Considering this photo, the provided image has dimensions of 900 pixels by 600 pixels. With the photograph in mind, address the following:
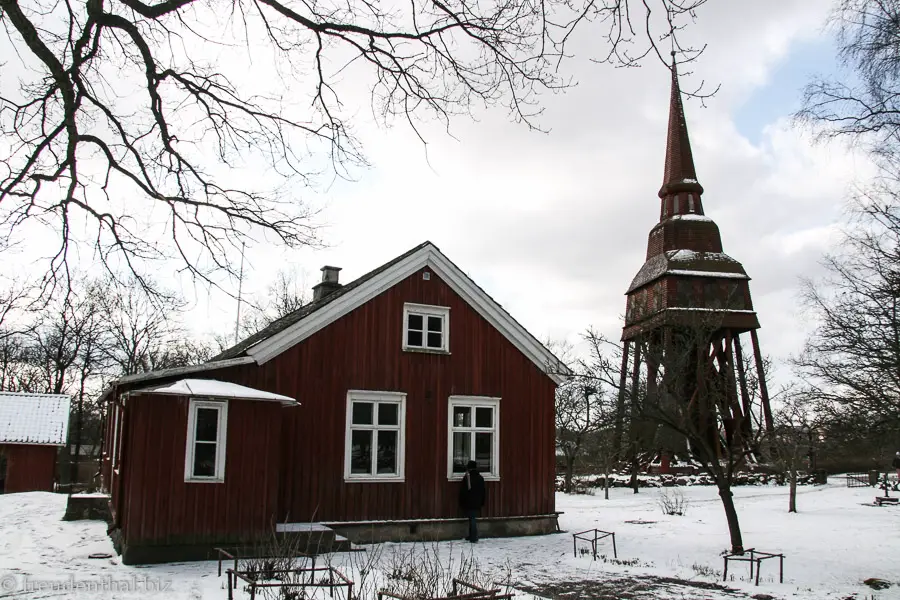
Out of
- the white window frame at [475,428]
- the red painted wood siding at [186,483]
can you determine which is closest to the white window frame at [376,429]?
the white window frame at [475,428]

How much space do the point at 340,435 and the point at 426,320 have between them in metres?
3.36

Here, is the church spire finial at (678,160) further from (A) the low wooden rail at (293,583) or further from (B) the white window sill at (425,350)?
(A) the low wooden rail at (293,583)

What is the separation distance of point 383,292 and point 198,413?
16.7 ft

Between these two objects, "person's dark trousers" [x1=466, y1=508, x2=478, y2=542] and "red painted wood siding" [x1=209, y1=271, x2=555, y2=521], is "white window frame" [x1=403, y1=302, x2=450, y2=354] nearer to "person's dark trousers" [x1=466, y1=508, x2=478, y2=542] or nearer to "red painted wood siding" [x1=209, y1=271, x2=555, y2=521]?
"red painted wood siding" [x1=209, y1=271, x2=555, y2=521]

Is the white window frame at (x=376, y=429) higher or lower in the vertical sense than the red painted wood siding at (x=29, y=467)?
higher

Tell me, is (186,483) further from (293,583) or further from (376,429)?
(293,583)

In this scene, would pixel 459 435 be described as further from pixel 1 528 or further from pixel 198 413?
pixel 1 528

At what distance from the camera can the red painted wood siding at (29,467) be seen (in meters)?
32.9

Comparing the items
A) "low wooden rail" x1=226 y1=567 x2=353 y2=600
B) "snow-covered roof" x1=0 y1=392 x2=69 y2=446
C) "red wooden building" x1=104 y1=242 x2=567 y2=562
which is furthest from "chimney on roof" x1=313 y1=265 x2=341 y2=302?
"snow-covered roof" x1=0 y1=392 x2=69 y2=446

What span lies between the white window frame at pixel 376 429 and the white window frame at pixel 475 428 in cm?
116

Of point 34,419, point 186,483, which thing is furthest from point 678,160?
point 186,483

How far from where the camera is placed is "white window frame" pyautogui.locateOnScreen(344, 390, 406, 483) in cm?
1617

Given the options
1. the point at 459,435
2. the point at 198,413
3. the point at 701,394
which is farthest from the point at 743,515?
the point at 198,413

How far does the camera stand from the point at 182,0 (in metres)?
7.67
